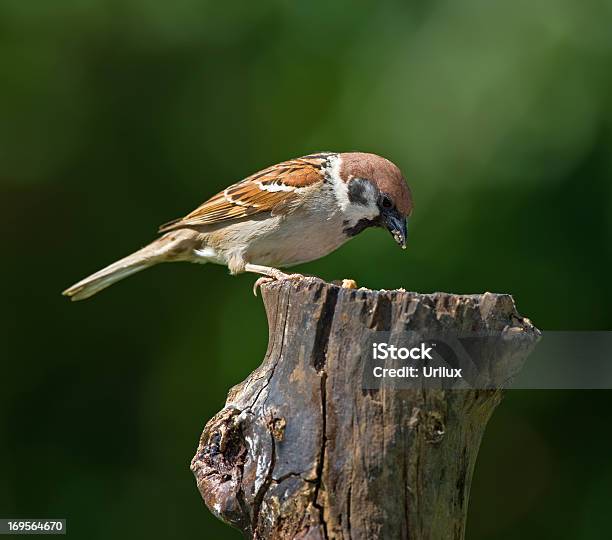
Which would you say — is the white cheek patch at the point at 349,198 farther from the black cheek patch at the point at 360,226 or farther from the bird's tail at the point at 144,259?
the bird's tail at the point at 144,259

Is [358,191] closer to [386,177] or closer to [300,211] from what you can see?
[386,177]

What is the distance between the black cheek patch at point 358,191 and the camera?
4250 millimetres

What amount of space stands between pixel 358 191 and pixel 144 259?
1235mm

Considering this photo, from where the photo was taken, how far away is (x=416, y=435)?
261 centimetres

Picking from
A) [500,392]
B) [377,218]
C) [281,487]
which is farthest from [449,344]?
[377,218]

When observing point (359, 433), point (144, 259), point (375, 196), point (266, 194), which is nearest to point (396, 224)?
point (375, 196)

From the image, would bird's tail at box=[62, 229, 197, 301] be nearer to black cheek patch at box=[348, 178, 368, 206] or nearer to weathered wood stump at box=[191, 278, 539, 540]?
black cheek patch at box=[348, 178, 368, 206]

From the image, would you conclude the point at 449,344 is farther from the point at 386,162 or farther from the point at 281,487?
the point at 386,162

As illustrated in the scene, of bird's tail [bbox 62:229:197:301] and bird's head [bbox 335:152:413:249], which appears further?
bird's tail [bbox 62:229:197:301]

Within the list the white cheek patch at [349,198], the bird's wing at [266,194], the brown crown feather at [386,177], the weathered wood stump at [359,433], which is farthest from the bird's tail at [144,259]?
the weathered wood stump at [359,433]

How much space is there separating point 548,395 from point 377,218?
127 cm

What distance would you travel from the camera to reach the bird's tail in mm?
4797

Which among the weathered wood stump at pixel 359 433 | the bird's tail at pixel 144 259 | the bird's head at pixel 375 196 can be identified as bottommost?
the weathered wood stump at pixel 359 433

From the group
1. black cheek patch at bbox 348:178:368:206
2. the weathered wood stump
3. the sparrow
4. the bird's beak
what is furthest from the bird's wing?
the weathered wood stump
